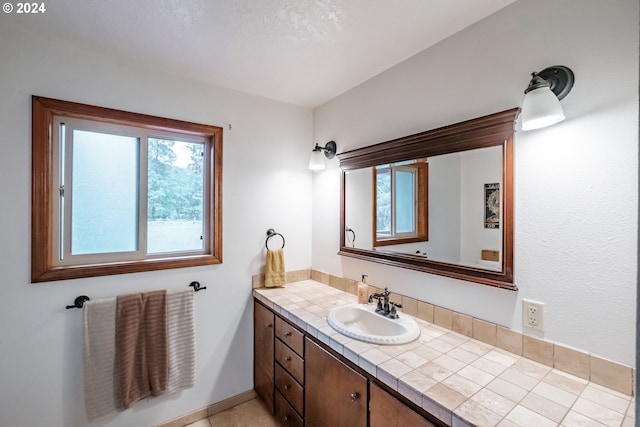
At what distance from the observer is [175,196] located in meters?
2.00

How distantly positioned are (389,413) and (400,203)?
3.59ft

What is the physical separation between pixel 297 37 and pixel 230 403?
2494 millimetres

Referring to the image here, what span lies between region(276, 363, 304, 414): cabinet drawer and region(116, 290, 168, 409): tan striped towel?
72 cm

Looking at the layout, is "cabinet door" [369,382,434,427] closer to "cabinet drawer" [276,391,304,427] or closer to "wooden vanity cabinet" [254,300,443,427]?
"wooden vanity cabinet" [254,300,443,427]

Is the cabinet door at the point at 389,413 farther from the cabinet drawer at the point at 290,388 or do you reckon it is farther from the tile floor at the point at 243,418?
the tile floor at the point at 243,418

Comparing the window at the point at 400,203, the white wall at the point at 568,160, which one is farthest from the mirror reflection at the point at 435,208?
the white wall at the point at 568,160

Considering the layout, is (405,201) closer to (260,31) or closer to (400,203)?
(400,203)

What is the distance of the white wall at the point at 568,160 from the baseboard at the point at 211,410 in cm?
167

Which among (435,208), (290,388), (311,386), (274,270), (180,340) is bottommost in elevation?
(290,388)

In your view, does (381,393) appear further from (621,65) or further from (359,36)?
(359,36)

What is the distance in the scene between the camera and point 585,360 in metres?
1.06

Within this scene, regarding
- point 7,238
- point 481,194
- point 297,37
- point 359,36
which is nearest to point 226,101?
point 297,37

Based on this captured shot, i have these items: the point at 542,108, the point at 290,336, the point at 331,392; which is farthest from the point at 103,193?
the point at 542,108

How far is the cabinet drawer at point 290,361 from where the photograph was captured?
5.40 ft
